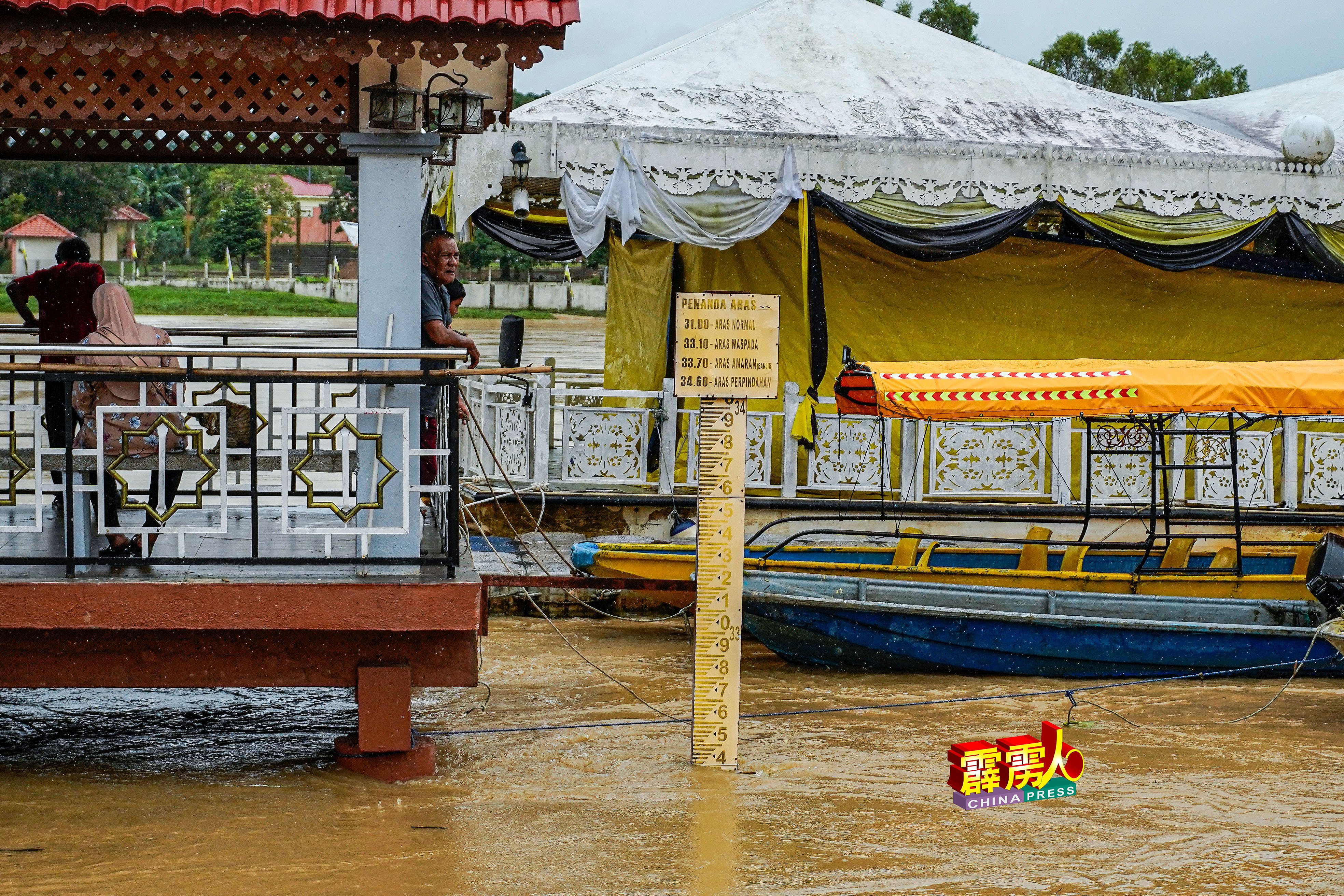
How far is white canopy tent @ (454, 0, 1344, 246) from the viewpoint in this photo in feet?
38.7

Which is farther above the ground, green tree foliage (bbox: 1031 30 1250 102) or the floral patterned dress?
green tree foliage (bbox: 1031 30 1250 102)

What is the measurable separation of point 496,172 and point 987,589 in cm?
525

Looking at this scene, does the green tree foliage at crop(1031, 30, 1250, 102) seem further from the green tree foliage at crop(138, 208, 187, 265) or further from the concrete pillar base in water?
the green tree foliage at crop(138, 208, 187, 265)

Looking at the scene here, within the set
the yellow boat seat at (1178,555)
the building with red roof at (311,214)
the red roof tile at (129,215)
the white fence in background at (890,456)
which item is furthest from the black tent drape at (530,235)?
the building with red roof at (311,214)

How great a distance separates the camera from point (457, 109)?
270 inches

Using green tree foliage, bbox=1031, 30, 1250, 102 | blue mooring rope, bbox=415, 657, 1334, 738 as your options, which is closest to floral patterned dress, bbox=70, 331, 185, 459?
blue mooring rope, bbox=415, 657, 1334, 738

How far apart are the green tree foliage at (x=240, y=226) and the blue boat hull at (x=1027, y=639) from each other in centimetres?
5694

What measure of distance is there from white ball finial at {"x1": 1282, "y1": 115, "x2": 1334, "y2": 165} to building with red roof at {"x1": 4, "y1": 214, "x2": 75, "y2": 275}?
53209mm

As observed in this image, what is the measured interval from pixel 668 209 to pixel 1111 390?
409 centimetres

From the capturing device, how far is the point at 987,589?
34.8 ft

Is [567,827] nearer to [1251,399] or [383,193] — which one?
[383,193]

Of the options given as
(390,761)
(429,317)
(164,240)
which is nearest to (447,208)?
(429,317)

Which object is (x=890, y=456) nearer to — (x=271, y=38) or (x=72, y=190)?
(x=271, y=38)

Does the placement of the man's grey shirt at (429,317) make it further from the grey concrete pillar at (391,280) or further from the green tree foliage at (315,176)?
the green tree foliage at (315,176)
